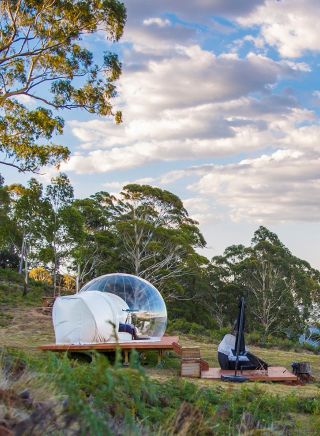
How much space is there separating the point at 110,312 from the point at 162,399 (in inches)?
304

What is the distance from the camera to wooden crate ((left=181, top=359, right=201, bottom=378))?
41.4ft

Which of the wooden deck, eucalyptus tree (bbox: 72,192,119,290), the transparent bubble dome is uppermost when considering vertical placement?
eucalyptus tree (bbox: 72,192,119,290)

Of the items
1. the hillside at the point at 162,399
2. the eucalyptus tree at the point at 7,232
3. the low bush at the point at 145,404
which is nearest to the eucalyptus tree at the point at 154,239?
the eucalyptus tree at the point at 7,232

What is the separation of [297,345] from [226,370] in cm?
1282

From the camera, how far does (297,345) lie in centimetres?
2552

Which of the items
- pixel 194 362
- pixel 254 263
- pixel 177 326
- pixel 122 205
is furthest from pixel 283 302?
pixel 194 362

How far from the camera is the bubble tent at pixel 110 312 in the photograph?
46.8ft

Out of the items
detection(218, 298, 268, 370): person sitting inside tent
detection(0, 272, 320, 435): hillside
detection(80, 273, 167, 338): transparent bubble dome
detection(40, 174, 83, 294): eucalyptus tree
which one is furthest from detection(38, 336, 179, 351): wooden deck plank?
detection(40, 174, 83, 294): eucalyptus tree

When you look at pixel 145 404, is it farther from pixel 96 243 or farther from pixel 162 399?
pixel 96 243

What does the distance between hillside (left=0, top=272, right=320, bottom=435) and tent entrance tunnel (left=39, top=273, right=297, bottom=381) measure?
570mm

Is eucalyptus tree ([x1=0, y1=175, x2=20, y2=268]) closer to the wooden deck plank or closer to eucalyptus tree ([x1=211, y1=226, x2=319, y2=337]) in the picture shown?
eucalyptus tree ([x1=211, y1=226, x2=319, y2=337])

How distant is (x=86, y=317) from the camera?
14250 millimetres

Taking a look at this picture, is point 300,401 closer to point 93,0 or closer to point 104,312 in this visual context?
point 104,312

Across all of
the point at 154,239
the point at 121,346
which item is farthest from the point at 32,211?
the point at 121,346
